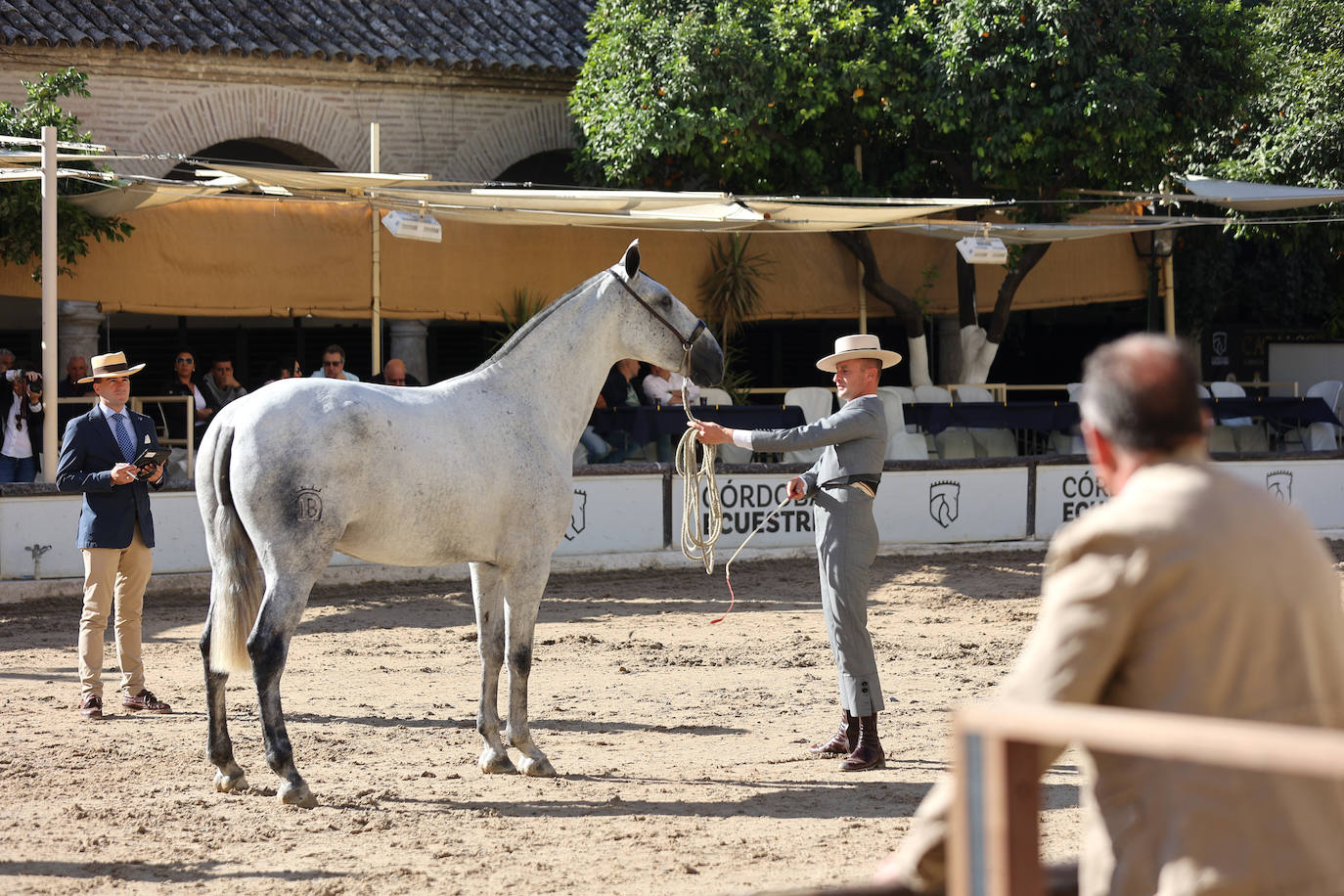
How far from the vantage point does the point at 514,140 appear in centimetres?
1877

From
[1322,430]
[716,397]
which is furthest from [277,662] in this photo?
[1322,430]

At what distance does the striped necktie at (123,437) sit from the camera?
8.13 m

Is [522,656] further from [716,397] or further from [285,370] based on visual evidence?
[716,397]

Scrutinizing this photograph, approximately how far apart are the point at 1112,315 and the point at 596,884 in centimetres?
1934

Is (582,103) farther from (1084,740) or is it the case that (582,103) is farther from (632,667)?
(1084,740)

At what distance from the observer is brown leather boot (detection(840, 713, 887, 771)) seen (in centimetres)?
674

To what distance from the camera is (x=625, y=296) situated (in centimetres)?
709

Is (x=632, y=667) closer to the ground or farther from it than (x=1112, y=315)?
closer to the ground

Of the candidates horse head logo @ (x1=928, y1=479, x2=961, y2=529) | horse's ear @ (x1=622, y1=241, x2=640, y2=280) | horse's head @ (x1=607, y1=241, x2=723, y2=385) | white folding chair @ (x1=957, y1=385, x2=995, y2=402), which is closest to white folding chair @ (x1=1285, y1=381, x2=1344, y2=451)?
Result: white folding chair @ (x1=957, y1=385, x2=995, y2=402)

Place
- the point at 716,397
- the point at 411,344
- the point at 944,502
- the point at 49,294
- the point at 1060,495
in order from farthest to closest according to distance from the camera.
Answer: the point at 411,344
the point at 1060,495
the point at 716,397
the point at 944,502
the point at 49,294

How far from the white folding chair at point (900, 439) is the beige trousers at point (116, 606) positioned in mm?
8712

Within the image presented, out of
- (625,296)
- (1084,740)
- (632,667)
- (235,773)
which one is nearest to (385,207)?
(632,667)

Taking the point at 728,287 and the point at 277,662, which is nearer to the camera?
the point at 277,662

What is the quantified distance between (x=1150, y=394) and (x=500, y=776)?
492 centimetres
